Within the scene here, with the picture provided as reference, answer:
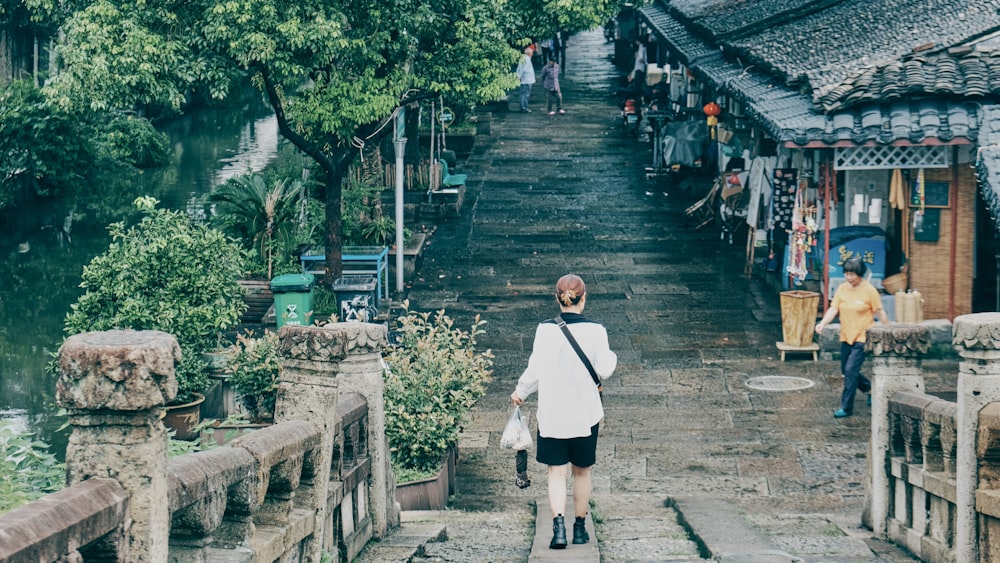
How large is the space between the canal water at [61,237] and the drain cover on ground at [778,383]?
761 cm

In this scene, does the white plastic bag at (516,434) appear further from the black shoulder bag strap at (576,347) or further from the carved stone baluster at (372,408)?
the carved stone baluster at (372,408)

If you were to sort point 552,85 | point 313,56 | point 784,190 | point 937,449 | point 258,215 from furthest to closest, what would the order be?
point 552,85
point 258,215
point 784,190
point 313,56
point 937,449

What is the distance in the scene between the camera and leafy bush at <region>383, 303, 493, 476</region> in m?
10.8

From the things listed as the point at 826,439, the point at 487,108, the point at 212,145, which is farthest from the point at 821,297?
the point at 212,145

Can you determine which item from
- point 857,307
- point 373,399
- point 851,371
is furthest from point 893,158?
point 373,399

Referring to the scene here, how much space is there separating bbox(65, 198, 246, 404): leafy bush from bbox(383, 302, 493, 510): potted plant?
113 inches

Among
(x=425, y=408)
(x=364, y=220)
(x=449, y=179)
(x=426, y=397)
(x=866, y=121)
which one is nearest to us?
(x=425, y=408)

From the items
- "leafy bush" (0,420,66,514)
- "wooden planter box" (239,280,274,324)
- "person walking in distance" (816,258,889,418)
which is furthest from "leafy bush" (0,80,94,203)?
"leafy bush" (0,420,66,514)

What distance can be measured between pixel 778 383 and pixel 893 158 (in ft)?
9.91

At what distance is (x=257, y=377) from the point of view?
1173 cm

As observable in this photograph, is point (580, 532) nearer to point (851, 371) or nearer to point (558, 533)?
point (558, 533)

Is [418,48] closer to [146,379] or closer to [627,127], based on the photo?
[146,379]

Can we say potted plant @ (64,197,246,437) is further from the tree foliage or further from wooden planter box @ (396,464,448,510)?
wooden planter box @ (396,464,448,510)

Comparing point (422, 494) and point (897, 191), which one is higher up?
point (897, 191)
